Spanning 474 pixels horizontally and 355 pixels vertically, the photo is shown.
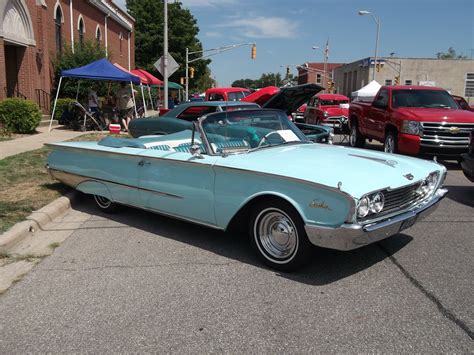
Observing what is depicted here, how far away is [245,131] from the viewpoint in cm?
515

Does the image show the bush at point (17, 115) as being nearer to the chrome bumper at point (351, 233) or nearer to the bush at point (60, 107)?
the bush at point (60, 107)

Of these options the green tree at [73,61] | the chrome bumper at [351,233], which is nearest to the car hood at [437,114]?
the chrome bumper at [351,233]

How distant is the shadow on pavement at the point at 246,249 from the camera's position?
427cm

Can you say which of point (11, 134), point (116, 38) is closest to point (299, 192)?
point (11, 134)

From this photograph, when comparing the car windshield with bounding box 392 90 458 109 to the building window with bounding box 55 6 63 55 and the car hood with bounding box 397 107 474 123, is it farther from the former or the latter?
the building window with bounding box 55 6 63 55

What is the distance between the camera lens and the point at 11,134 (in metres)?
14.5

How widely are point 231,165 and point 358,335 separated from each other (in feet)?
6.48

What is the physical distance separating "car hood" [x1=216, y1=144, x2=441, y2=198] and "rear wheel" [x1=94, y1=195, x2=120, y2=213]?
2.30 meters

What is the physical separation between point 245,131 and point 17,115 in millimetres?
11801

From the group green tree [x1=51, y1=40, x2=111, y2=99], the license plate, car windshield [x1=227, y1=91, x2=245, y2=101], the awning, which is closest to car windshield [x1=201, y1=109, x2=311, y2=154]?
the license plate

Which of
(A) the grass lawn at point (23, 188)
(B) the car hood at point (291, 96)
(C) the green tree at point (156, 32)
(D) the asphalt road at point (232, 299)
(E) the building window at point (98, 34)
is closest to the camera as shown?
(D) the asphalt road at point (232, 299)

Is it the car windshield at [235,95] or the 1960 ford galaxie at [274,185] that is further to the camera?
the car windshield at [235,95]

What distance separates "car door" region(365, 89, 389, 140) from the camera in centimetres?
1195

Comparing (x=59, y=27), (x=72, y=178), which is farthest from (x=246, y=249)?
(x=59, y=27)
